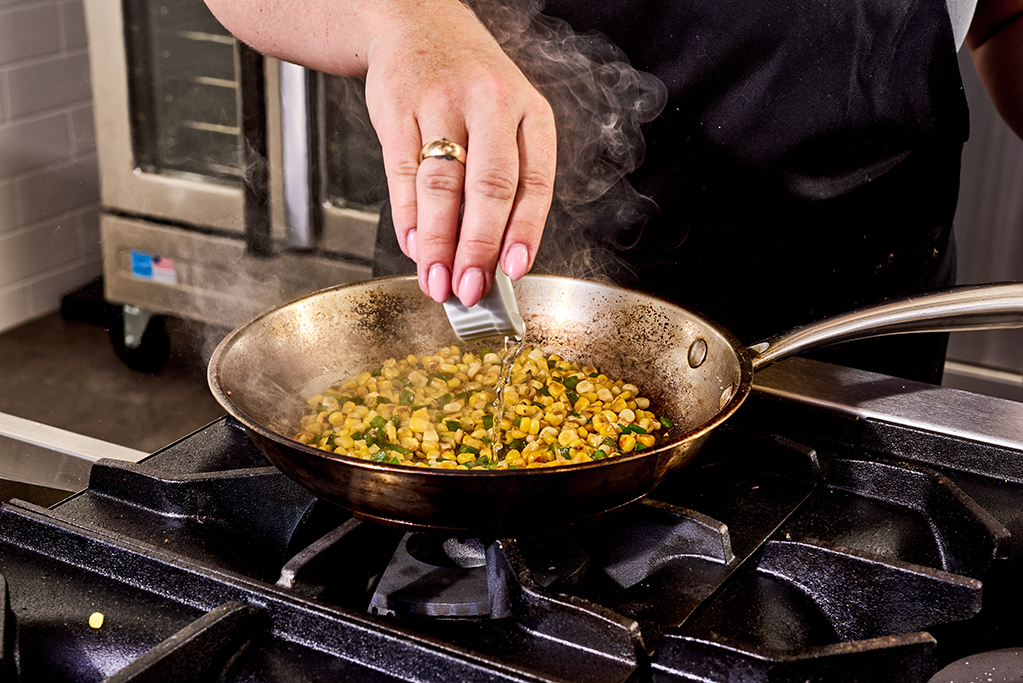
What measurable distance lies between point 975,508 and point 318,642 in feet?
1.80

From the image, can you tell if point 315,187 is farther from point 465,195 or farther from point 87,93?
point 465,195

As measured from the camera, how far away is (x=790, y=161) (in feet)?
4.40

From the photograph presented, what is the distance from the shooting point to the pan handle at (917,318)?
2.75 ft

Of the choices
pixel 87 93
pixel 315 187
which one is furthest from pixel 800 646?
pixel 87 93

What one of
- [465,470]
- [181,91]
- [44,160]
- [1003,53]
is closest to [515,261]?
[465,470]

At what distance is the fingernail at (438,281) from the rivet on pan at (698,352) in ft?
1.02

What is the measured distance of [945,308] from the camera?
2.81ft

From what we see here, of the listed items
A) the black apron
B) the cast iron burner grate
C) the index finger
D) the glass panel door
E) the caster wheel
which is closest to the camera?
the cast iron burner grate

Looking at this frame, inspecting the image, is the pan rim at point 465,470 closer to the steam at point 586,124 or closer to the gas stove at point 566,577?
the gas stove at point 566,577

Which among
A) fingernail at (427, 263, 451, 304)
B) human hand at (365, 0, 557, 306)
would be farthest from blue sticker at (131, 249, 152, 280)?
fingernail at (427, 263, 451, 304)

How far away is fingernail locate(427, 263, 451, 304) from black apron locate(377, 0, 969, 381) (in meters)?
0.56

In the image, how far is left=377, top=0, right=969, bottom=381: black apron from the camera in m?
1.28

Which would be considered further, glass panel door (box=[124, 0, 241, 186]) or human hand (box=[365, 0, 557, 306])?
glass panel door (box=[124, 0, 241, 186])

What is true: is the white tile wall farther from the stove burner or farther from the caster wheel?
the stove burner
